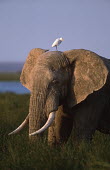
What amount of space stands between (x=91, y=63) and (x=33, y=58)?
1.09m

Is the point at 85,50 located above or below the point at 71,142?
above

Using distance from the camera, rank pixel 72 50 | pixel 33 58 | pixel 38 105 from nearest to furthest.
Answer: pixel 38 105 < pixel 72 50 < pixel 33 58

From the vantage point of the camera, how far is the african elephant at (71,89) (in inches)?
223

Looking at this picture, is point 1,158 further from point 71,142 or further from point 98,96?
point 98,96

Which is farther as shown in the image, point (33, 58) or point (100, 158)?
point (33, 58)

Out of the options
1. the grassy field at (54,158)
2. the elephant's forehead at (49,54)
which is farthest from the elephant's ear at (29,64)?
the grassy field at (54,158)

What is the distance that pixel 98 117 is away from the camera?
233 inches

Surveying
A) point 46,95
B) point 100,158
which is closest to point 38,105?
point 46,95

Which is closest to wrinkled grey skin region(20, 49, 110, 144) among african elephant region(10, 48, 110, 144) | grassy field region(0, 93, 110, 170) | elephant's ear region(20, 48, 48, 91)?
african elephant region(10, 48, 110, 144)

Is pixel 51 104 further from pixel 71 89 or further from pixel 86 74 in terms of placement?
pixel 86 74

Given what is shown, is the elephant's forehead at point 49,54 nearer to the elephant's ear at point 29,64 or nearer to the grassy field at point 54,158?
the elephant's ear at point 29,64

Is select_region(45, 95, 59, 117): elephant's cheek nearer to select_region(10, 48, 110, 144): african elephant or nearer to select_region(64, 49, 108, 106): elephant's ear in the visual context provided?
select_region(10, 48, 110, 144): african elephant

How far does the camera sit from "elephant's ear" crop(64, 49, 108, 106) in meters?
5.81

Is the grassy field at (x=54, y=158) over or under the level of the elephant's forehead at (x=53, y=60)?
under
